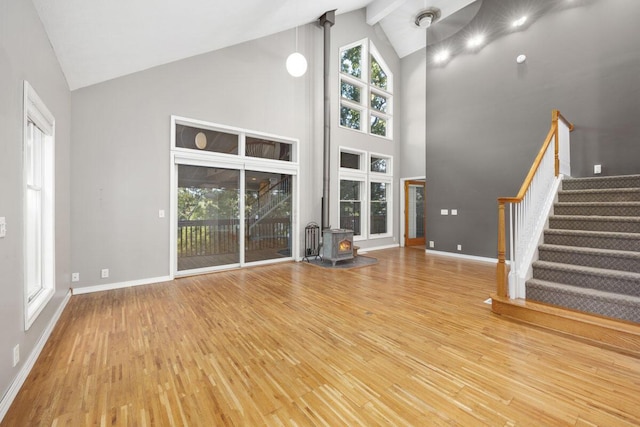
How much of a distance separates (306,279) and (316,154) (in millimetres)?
2997

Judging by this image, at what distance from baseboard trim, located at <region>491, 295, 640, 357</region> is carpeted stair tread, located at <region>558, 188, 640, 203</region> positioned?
199cm

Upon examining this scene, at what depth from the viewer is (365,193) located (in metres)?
7.39

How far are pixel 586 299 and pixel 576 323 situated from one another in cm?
30

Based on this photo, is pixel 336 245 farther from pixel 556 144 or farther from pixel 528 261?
pixel 556 144

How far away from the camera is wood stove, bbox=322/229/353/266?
549 centimetres

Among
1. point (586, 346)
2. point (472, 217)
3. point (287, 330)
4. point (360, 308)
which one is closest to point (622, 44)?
point (472, 217)

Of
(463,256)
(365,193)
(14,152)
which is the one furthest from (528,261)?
(14,152)

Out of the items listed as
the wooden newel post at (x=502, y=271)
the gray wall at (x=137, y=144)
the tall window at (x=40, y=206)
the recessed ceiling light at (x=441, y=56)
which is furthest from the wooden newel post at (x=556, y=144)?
the tall window at (x=40, y=206)

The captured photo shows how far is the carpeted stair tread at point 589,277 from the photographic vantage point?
263 centimetres

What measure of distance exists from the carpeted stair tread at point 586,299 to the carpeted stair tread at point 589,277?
0.25 ft

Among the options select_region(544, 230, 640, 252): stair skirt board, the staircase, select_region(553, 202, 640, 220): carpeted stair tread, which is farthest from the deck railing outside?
select_region(553, 202, 640, 220): carpeted stair tread

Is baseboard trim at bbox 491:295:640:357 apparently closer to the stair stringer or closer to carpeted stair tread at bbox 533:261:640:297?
the stair stringer

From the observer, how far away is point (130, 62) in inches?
142

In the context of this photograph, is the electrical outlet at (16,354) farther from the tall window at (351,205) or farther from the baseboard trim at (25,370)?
the tall window at (351,205)
